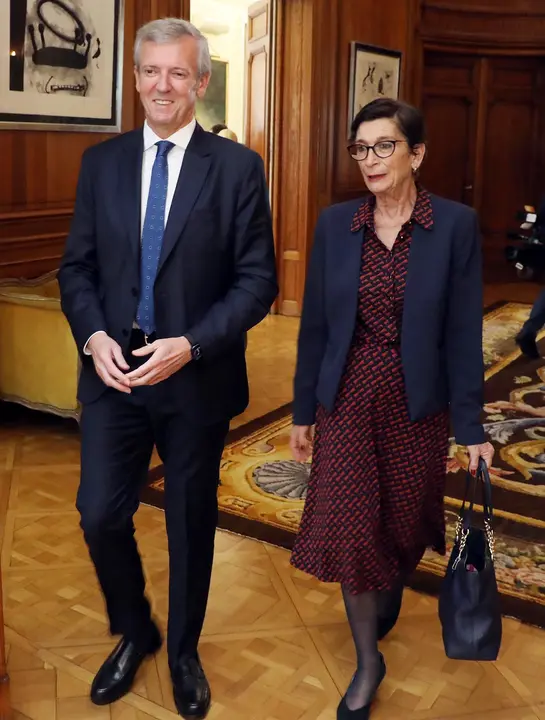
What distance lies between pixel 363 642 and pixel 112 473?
821 millimetres

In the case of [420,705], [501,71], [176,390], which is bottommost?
[420,705]

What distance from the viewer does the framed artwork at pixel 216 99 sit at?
9.90 metres

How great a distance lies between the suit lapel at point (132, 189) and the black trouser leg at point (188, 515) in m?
0.47

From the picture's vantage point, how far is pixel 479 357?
7.23ft

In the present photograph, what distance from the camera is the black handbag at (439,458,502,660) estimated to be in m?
2.07

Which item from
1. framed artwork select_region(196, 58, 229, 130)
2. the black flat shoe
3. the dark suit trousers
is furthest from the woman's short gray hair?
framed artwork select_region(196, 58, 229, 130)

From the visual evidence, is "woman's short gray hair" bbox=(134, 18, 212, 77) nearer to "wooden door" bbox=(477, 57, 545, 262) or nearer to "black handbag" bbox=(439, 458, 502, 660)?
"black handbag" bbox=(439, 458, 502, 660)

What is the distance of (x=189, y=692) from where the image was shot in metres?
2.31

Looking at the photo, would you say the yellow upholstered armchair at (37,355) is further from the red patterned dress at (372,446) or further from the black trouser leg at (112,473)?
the red patterned dress at (372,446)

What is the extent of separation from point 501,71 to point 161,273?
33.2 feet

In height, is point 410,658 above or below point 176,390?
below

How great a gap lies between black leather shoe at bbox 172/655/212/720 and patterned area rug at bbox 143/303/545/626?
1.10m

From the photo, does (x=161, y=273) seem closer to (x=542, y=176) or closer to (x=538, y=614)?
(x=538, y=614)

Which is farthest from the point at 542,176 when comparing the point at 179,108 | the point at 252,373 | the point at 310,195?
the point at 179,108
